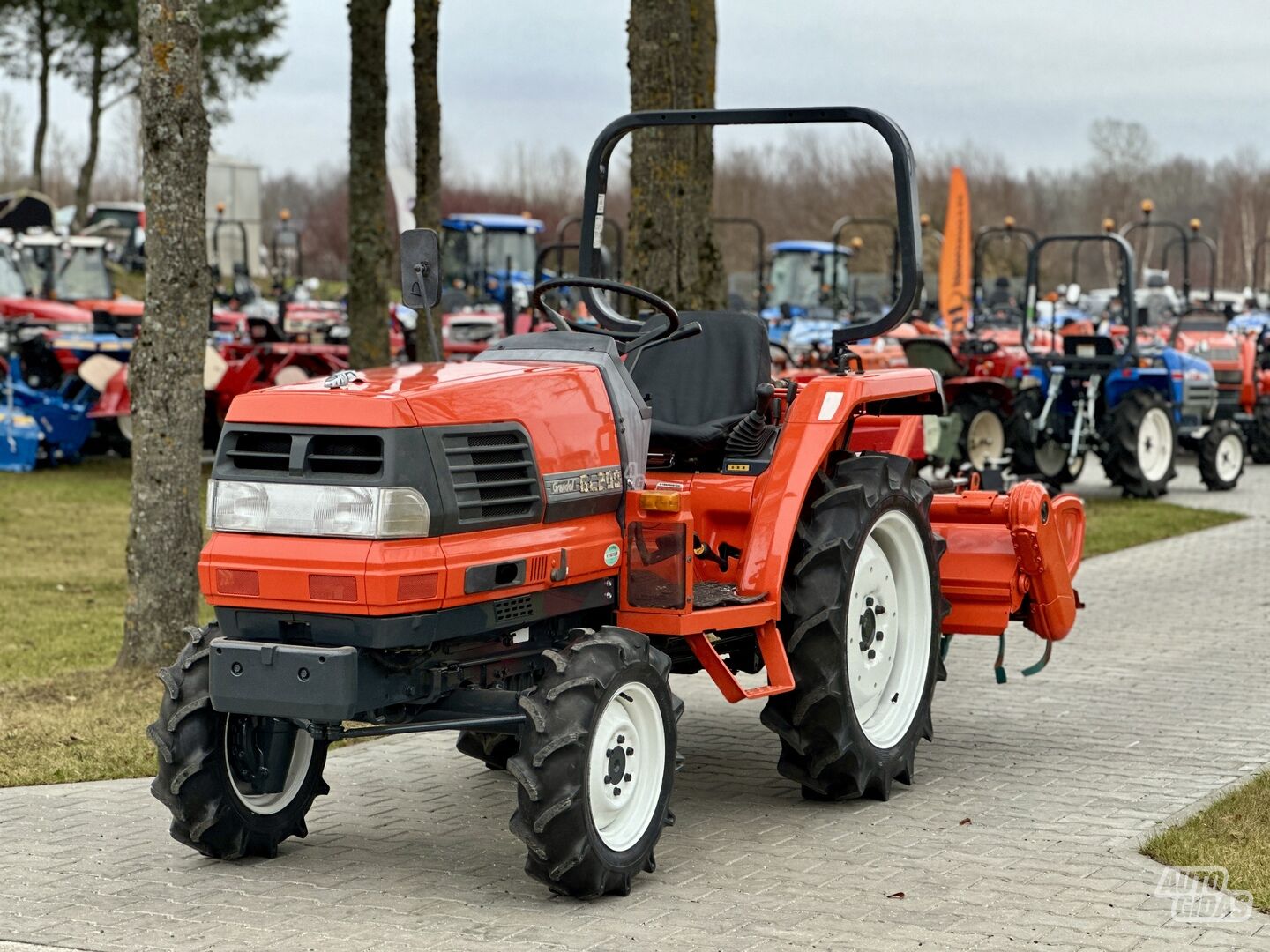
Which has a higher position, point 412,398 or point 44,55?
point 44,55

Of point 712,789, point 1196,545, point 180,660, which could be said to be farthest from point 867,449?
point 1196,545

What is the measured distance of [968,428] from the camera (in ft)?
54.3

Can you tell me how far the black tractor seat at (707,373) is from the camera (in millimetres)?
6375

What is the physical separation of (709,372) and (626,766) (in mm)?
1741

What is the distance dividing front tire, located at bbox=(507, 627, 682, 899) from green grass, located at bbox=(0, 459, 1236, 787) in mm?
2281

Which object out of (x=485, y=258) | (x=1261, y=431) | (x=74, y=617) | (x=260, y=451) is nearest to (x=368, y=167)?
(x=74, y=617)

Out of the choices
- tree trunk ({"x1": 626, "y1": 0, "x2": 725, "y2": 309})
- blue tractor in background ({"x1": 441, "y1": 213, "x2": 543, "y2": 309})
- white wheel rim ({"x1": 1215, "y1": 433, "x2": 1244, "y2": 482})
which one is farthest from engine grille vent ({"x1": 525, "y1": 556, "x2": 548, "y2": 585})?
blue tractor in background ({"x1": 441, "y1": 213, "x2": 543, "y2": 309})

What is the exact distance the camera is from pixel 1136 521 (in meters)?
14.6

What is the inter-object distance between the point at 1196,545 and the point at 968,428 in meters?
3.55

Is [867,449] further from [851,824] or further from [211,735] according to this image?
[211,735]

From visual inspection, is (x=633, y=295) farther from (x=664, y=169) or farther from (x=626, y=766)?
(x=664, y=169)

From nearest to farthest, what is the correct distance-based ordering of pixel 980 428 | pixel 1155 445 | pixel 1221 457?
pixel 1155 445
pixel 980 428
pixel 1221 457

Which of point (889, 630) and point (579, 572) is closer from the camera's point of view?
point (579, 572)

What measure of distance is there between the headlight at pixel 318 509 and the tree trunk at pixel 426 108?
28.6ft
